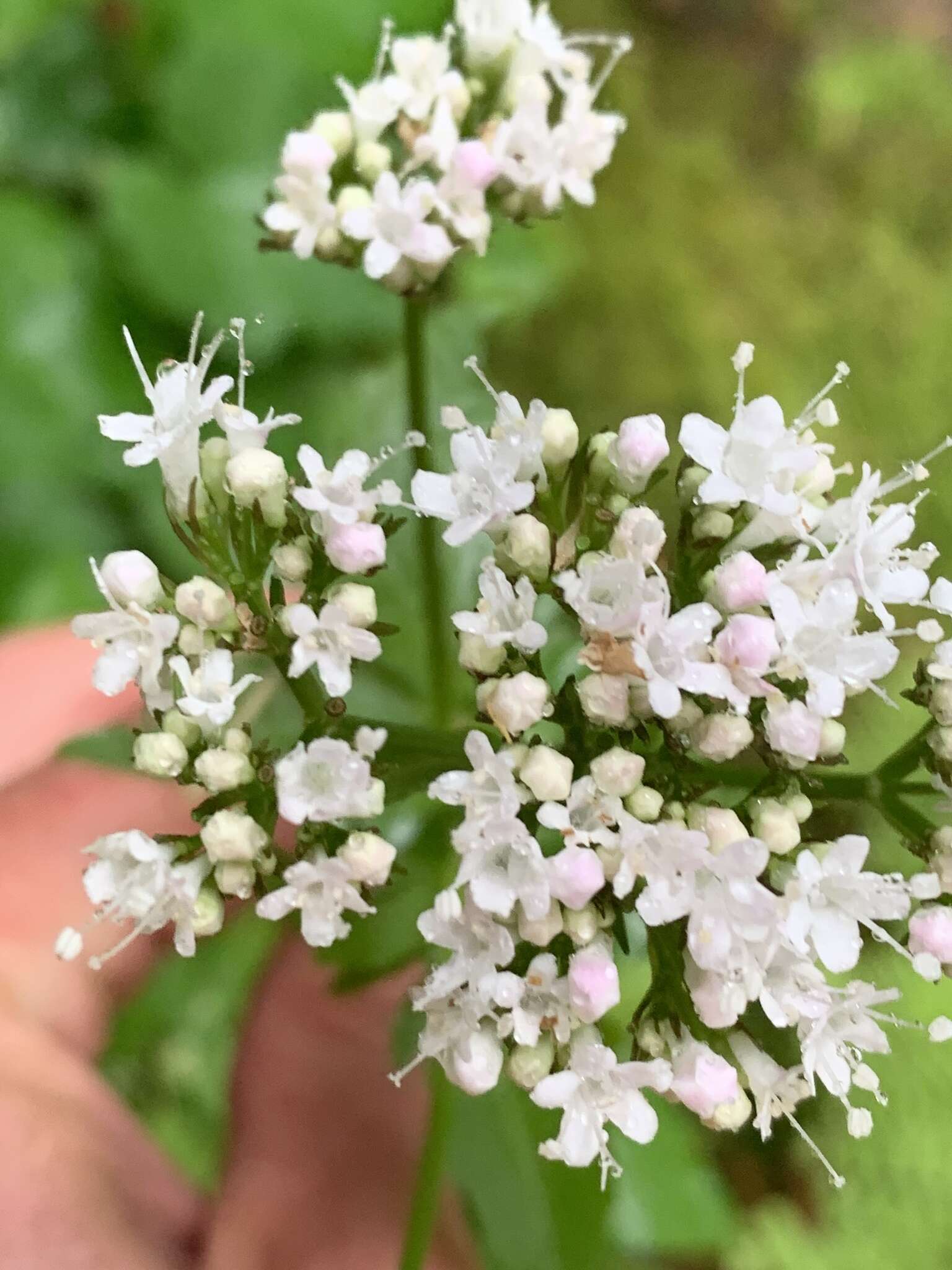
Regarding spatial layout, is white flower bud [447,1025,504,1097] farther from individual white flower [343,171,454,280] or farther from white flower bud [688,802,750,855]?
individual white flower [343,171,454,280]

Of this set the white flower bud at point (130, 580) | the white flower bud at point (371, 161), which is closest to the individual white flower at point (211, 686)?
the white flower bud at point (130, 580)

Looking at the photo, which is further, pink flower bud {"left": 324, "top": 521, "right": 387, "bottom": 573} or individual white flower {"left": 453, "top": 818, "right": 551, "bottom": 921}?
pink flower bud {"left": 324, "top": 521, "right": 387, "bottom": 573}

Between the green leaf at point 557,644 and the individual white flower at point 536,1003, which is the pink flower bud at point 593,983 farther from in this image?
the green leaf at point 557,644

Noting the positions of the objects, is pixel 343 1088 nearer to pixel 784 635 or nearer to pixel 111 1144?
pixel 111 1144

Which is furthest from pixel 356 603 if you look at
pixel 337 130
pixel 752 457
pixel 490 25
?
pixel 490 25

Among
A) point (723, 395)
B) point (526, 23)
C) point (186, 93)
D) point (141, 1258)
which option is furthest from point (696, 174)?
point (141, 1258)

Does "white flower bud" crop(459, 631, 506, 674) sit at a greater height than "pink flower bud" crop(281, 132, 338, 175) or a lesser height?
lesser

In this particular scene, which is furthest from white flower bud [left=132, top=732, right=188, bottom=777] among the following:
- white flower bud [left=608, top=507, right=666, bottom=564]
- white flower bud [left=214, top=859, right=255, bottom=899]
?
white flower bud [left=608, top=507, right=666, bottom=564]
